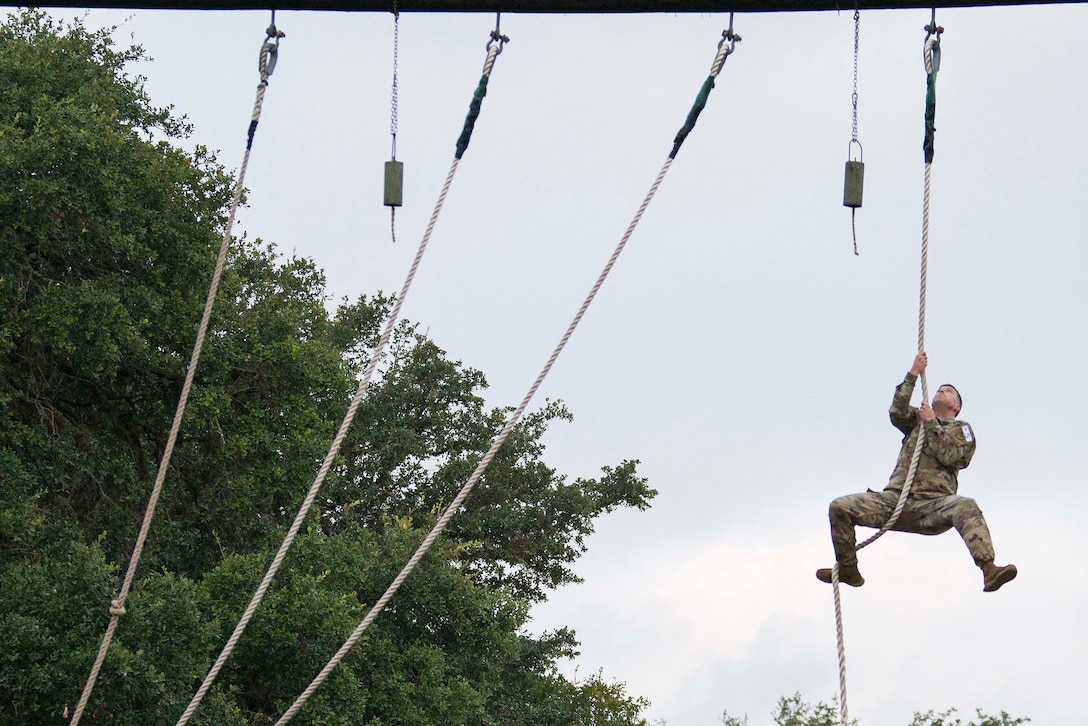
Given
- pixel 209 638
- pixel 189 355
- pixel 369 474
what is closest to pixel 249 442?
pixel 189 355

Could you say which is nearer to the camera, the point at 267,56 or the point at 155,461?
the point at 267,56

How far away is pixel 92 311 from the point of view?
16469 mm

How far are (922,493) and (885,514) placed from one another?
219mm

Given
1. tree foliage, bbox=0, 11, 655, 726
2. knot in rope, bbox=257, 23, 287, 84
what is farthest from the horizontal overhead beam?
tree foliage, bbox=0, 11, 655, 726

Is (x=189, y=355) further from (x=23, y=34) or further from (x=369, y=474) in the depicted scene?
(x=369, y=474)

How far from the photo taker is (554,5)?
919cm

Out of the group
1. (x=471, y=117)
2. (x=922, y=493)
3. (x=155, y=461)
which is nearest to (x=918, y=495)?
(x=922, y=493)

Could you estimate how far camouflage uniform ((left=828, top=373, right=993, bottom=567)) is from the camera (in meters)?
8.84

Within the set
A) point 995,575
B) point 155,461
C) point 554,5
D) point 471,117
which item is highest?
point 155,461

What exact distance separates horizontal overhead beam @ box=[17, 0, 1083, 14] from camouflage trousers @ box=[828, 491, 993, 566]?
242 cm

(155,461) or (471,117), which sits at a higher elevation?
(155,461)

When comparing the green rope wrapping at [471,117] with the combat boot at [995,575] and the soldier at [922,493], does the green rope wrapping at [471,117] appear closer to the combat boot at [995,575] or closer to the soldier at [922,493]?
the soldier at [922,493]

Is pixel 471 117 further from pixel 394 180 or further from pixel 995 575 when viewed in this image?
pixel 995 575

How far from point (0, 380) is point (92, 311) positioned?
1176mm
